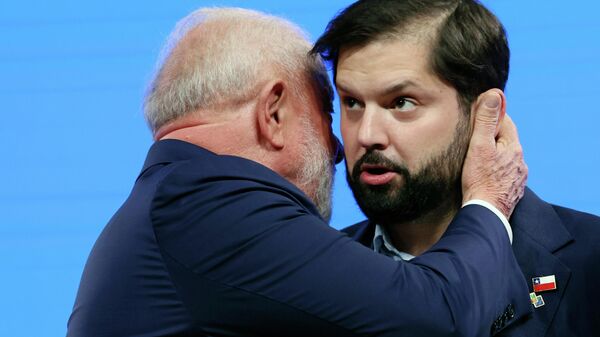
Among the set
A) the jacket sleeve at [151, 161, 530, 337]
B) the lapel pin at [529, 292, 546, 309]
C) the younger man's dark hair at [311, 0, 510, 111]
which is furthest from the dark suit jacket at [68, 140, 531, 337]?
the younger man's dark hair at [311, 0, 510, 111]

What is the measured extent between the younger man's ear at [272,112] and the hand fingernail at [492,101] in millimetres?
462

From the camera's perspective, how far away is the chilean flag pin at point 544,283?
2223mm

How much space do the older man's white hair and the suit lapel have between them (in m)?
0.55

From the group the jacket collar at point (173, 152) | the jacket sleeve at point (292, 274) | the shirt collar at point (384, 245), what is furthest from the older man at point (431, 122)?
the jacket collar at point (173, 152)

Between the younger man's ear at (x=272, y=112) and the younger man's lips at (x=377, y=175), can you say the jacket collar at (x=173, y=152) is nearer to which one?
the younger man's ear at (x=272, y=112)

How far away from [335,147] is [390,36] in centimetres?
35

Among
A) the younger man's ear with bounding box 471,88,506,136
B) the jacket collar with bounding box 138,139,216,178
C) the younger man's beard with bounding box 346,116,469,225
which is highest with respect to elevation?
the jacket collar with bounding box 138,139,216,178

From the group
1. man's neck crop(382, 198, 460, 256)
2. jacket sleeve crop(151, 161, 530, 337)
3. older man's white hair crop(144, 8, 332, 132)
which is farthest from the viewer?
man's neck crop(382, 198, 460, 256)

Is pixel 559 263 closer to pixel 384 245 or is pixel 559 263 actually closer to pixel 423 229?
pixel 423 229

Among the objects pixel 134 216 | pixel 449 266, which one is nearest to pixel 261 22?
pixel 134 216

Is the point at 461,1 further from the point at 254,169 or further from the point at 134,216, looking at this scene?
the point at 134,216

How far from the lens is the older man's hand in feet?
7.48

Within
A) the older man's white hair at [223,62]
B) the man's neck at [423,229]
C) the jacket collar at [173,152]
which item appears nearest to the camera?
the jacket collar at [173,152]

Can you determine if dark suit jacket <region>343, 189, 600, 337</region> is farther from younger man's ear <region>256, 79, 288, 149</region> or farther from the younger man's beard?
younger man's ear <region>256, 79, 288, 149</region>
